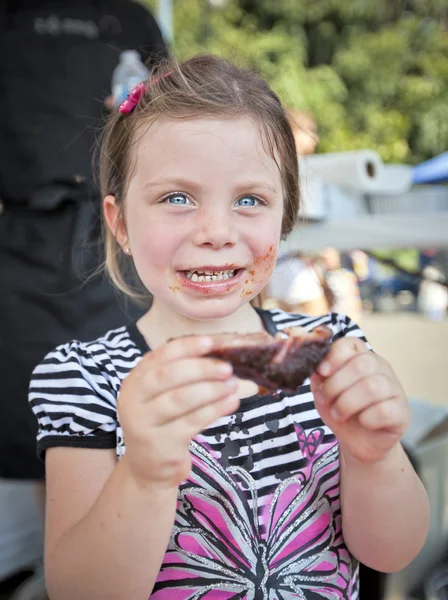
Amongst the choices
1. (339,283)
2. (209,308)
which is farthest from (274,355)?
(339,283)

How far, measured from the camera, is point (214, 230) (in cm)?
86

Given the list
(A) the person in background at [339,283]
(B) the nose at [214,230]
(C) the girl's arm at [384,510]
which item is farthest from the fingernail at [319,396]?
(A) the person in background at [339,283]

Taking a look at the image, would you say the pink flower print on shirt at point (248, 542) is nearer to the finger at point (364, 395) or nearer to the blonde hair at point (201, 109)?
the finger at point (364, 395)

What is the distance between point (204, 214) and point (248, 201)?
8 centimetres

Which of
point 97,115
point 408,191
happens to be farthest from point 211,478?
point 408,191

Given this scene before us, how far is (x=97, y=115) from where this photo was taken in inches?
70.7

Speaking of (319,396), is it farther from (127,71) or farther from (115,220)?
(127,71)

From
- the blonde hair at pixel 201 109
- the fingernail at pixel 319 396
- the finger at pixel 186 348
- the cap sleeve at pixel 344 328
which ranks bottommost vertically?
the fingernail at pixel 319 396

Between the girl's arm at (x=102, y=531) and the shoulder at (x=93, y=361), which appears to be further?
the shoulder at (x=93, y=361)

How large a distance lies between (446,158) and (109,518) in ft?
7.27

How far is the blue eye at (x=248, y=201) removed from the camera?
92cm

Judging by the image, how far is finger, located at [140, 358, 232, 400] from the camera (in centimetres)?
67

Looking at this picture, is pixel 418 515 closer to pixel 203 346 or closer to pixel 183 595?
pixel 183 595

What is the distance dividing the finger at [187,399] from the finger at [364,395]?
16 cm
